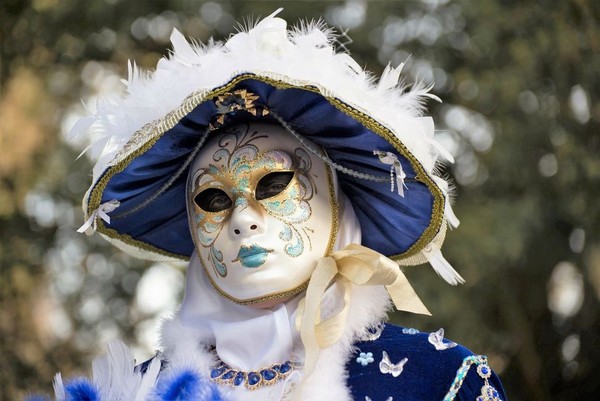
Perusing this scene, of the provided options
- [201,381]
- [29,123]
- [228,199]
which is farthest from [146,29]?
[201,381]

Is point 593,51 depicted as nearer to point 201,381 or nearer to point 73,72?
point 73,72

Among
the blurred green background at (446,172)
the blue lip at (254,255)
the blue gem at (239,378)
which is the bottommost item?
the blurred green background at (446,172)

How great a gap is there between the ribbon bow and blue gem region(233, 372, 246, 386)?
23.0 inches

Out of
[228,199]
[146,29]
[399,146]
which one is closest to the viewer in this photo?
[399,146]

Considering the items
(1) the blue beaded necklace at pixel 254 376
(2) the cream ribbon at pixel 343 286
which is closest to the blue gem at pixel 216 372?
(1) the blue beaded necklace at pixel 254 376

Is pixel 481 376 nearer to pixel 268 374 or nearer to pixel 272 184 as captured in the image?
pixel 268 374

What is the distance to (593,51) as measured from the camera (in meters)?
6.01

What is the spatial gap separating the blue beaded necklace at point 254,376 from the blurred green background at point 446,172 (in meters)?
3.40

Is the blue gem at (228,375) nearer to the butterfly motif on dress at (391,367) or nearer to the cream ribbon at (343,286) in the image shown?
the cream ribbon at (343,286)

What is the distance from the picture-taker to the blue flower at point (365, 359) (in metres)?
2.90

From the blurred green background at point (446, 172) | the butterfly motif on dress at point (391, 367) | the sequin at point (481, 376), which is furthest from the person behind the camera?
the blurred green background at point (446, 172)

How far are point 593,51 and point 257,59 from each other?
369 centimetres

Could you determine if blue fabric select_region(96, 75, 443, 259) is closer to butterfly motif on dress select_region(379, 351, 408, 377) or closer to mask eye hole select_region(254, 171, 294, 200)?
mask eye hole select_region(254, 171, 294, 200)

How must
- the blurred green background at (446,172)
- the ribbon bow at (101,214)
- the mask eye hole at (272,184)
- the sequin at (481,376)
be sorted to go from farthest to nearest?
the blurred green background at (446,172), the ribbon bow at (101,214), the mask eye hole at (272,184), the sequin at (481,376)
